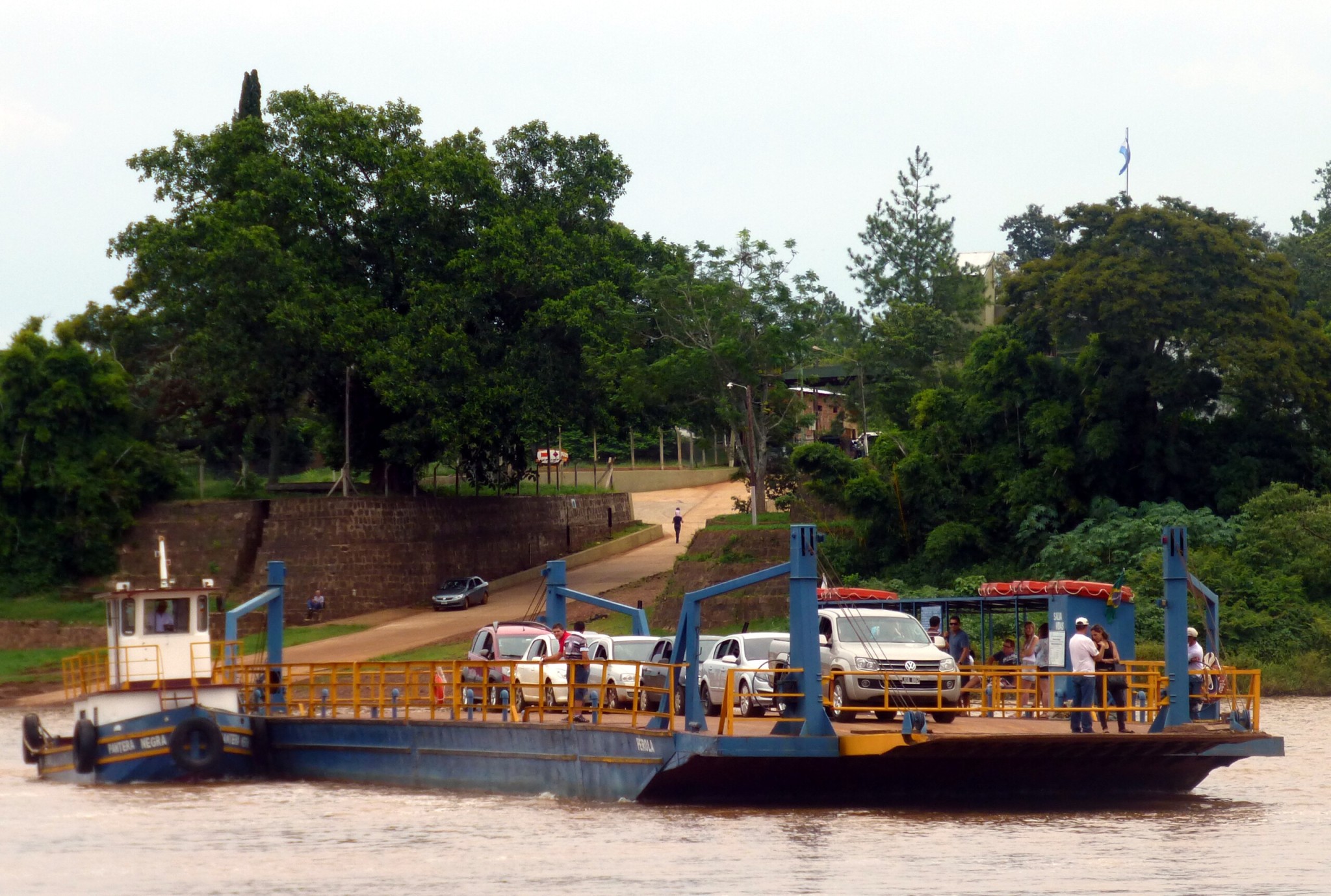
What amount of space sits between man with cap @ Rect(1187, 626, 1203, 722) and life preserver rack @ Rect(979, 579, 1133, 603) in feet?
8.88

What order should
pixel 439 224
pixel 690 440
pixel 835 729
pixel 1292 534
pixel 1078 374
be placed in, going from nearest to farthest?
pixel 835 729
pixel 1292 534
pixel 1078 374
pixel 439 224
pixel 690 440

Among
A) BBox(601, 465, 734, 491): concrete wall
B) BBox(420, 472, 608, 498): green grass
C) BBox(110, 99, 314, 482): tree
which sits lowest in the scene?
BBox(420, 472, 608, 498): green grass

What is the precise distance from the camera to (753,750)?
813 inches

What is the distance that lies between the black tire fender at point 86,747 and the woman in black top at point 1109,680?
1627cm

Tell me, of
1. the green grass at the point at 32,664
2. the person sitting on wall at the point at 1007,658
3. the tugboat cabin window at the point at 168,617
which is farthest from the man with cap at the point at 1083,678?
the green grass at the point at 32,664

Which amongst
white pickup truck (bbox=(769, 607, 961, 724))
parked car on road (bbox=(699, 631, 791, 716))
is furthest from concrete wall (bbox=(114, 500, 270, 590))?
white pickup truck (bbox=(769, 607, 961, 724))

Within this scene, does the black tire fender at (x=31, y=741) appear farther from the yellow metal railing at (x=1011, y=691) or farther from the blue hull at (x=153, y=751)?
the yellow metal railing at (x=1011, y=691)

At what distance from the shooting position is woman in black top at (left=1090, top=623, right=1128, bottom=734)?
22219 millimetres

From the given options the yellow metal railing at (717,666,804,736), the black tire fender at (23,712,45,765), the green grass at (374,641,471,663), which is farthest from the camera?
the green grass at (374,641,471,663)

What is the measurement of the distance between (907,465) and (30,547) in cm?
2862

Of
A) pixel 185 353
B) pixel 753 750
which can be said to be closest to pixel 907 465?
pixel 185 353

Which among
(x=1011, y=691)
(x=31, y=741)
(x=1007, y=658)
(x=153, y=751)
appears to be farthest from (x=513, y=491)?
(x=1011, y=691)

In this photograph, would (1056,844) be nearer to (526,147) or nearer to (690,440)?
(526,147)

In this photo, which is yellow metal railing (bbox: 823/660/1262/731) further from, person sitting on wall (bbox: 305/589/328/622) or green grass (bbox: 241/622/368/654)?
person sitting on wall (bbox: 305/589/328/622)
